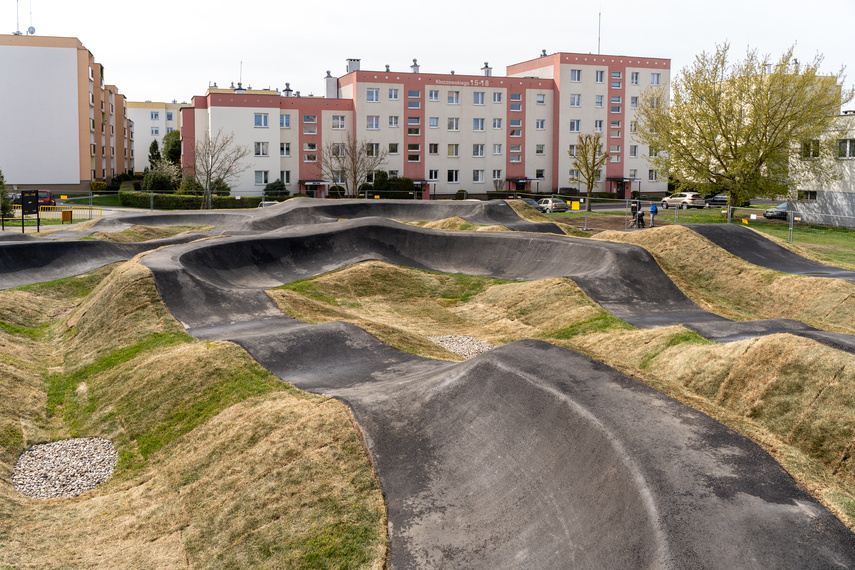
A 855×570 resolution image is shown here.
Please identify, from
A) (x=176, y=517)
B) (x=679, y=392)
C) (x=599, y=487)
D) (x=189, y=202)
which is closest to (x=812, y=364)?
(x=679, y=392)

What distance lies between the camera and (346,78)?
2908 inches

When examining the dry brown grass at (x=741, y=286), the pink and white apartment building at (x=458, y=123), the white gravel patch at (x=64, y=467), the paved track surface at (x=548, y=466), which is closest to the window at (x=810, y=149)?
the dry brown grass at (x=741, y=286)

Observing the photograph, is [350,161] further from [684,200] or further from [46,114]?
[684,200]

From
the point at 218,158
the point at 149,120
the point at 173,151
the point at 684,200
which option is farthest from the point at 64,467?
the point at 149,120

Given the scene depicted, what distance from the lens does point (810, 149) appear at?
46031 mm

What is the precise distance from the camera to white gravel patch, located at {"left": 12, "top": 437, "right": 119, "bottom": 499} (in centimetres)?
1176

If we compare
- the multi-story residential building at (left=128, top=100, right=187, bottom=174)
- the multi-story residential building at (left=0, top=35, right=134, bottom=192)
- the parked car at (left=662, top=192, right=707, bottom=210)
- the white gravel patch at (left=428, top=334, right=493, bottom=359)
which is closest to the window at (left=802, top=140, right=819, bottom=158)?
the parked car at (left=662, top=192, right=707, bottom=210)

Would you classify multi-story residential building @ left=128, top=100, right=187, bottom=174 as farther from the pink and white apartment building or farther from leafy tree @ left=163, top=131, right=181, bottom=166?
the pink and white apartment building

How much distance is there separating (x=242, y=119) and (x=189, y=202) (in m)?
14.8

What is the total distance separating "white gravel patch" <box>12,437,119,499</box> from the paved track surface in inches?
144

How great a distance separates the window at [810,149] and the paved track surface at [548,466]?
113ft

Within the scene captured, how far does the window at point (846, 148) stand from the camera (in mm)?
45062

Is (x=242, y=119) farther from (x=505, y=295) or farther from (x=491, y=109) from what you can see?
(x=505, y=295)

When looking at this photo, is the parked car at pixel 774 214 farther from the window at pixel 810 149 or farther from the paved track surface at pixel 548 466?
the paved track surface at pixel 548 466
